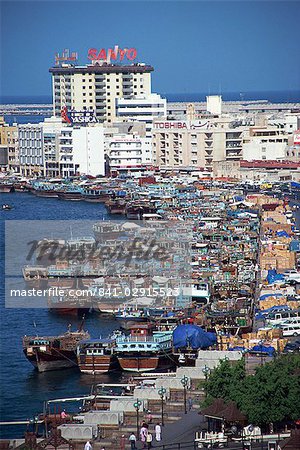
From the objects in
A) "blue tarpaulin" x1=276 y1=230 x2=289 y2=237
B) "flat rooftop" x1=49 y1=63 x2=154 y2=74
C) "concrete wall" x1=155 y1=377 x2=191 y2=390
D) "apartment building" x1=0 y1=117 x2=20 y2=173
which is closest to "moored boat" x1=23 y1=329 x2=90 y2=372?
"concrete wall" x1=155 y1=377 x2=191 y2=390

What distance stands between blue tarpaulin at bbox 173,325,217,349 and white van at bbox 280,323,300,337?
551 mm

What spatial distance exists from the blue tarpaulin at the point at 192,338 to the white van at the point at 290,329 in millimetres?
551

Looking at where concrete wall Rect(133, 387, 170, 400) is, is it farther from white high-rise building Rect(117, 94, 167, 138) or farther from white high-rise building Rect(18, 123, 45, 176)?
white high-rise building Rect(117, 94, 167, 138)

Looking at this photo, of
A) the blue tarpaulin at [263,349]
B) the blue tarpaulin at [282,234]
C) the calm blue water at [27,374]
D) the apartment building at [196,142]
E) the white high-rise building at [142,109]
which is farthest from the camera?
the white high-rise building at [142,109]

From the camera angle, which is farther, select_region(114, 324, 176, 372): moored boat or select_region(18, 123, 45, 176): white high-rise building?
select_region(18, 123, 45, 176): white high-rise building

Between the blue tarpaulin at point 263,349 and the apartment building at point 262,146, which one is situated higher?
the apartment building at point 262,146

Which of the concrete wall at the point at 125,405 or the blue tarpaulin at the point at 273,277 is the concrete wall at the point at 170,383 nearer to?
the concrete wall at the point at 125,405

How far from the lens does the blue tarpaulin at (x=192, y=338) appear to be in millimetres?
9242

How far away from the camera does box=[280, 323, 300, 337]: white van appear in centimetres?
970

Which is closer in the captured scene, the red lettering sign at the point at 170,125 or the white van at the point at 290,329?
the white van at the point at 290,329

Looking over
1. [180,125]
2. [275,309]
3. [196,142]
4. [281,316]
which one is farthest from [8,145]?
[281,316]

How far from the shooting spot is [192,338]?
927 centimetres

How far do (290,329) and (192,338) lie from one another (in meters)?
0.85

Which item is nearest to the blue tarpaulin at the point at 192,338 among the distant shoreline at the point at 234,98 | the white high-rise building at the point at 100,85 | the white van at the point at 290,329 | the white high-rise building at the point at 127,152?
the white van at the point at 290,329
